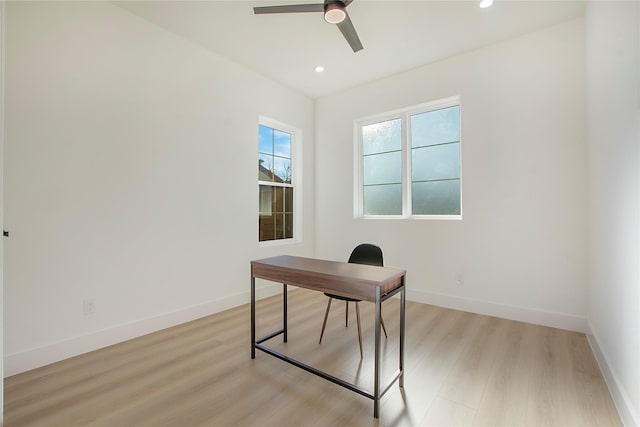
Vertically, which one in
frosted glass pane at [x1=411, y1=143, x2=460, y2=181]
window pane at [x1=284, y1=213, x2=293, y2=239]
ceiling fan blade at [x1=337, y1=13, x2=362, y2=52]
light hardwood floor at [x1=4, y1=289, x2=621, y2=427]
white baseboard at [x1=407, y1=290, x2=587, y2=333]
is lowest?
light hardwood floor at [x1=4, y1=289, x2=621, y2=427]

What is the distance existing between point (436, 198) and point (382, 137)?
120cm

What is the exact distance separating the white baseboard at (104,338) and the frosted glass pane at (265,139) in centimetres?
200

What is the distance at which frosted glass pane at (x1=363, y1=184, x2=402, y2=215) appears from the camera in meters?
3.94

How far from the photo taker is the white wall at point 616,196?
1507mm

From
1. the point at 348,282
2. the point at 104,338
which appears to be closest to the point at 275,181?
the point at 104,338

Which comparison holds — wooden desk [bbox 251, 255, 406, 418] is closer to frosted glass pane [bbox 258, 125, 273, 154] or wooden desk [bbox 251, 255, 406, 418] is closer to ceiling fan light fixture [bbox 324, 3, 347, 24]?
ceiling fan light fixture [bbox 324, 3, 347, 24]

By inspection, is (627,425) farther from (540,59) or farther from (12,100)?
(12,100)

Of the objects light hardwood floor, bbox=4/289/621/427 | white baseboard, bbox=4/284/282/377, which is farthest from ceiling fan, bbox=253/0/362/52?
white baseboard, bbox=4/284/282/377

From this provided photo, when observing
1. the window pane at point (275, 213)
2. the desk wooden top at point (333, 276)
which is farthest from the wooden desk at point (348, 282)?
the window pane at point (275, 213)

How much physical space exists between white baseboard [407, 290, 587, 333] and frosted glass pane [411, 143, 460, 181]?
149 centimetres

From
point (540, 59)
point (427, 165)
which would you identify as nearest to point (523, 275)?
point (427, 165)

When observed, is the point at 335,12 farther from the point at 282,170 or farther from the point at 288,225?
the point at 288,225

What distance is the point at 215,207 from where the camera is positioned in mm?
3305

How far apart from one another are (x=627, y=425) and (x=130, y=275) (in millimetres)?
3564
